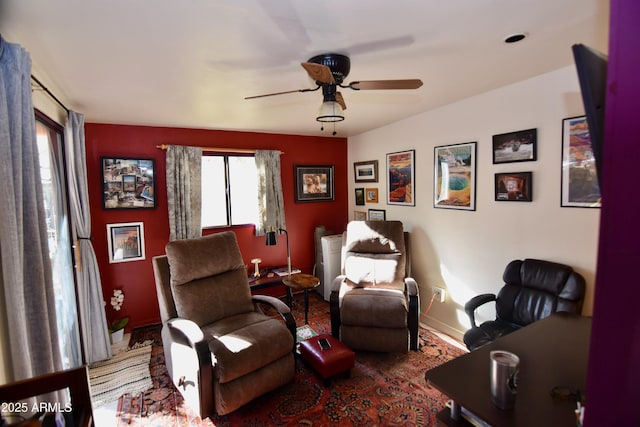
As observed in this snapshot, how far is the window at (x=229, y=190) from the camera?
12.8 ft

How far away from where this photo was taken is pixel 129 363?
2881mm

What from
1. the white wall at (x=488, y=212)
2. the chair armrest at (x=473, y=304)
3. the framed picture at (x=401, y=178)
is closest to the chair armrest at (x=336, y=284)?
the white wall at (x=488, y=212)

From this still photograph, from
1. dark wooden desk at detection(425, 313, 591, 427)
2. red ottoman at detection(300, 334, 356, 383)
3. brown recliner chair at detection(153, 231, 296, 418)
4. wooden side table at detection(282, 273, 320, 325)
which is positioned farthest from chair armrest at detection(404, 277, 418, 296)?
dark wooden desk at detection(425, 313, 591, 427)

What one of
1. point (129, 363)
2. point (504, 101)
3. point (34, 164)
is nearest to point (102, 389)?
point (129, 363)

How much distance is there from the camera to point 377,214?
4242 millimetres

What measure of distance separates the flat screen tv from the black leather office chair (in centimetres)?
218

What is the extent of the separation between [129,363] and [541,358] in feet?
10.5

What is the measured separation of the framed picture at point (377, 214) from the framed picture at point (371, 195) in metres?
0.14

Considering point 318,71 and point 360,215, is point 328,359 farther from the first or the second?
point 360,215

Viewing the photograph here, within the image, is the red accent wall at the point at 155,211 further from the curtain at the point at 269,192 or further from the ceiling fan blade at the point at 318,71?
the ceiling fan blade at the point at 318,71

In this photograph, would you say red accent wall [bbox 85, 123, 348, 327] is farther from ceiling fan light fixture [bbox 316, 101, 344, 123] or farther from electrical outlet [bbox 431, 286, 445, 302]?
ceiling fan light fixture [bbox 316, 101, 344, 123]

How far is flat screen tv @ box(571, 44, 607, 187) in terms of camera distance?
18.9 inches

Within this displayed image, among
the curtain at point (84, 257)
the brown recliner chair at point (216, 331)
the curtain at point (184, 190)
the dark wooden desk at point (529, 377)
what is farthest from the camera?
the curtain at point (184, 190)

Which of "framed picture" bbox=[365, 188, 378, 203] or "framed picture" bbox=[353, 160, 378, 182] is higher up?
"framed picture" bbox=[353, 160, 378, 182]
